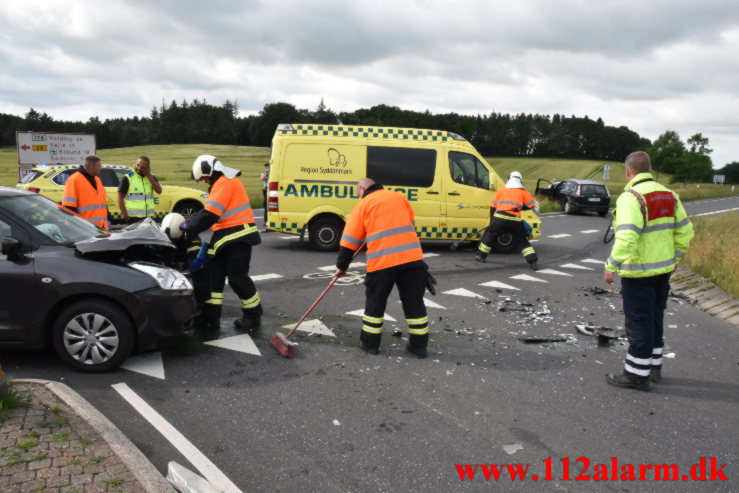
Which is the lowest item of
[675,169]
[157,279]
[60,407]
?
[60,407]

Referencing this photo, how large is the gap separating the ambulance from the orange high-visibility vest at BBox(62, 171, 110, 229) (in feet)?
11.5

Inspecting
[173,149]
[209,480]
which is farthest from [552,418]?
[173,149]

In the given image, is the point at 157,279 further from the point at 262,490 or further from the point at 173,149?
the point at 173,149

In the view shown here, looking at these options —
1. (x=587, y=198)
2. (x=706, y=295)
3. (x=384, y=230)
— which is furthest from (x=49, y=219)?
(x=587, y=198)

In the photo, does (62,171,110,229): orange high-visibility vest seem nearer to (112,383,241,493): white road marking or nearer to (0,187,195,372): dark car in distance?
(0,187,195,372): dark car in distance

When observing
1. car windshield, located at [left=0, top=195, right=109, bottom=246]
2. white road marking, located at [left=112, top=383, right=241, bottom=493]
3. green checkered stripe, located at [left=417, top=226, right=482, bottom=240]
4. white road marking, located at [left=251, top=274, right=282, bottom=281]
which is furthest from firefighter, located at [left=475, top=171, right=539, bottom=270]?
white road marking, located at [left=112, top=383, right=241, bottom=493]

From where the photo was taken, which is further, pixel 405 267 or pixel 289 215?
pixel 289 215

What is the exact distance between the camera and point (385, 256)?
5023 mm

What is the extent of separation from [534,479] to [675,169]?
70.6 m

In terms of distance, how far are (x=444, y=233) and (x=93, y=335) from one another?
7676mm

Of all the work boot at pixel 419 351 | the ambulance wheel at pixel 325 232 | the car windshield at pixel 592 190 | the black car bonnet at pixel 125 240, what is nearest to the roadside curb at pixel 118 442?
the black car bonnet at pixel 125 240

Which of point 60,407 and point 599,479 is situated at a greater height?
point 60,407

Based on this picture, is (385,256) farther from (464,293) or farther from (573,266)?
(573,266)

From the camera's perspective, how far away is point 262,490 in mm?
2973
